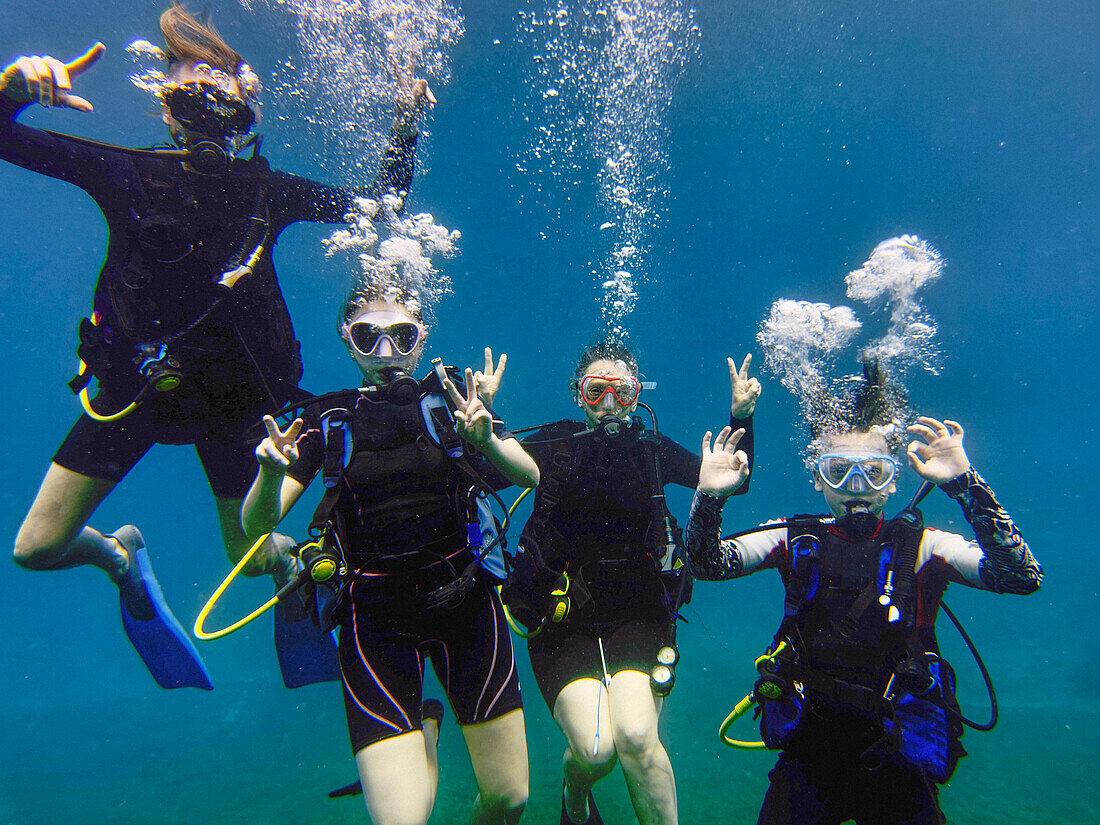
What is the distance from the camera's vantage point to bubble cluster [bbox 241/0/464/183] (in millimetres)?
7738

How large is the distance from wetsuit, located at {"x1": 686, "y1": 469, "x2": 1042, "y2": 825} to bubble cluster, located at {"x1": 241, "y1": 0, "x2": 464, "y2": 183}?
6.34m

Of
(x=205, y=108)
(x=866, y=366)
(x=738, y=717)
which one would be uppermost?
(x=866, y=366)

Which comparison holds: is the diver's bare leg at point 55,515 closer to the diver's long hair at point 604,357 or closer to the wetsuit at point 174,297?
the wetsuit at point 174,297

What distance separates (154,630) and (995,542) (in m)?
6.39

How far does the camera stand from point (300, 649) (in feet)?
15.1

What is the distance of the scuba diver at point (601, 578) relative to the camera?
10.8 ft

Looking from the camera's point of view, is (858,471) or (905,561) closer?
(905,561)

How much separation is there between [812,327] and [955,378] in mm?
48002

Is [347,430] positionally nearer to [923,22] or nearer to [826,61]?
[826,61]

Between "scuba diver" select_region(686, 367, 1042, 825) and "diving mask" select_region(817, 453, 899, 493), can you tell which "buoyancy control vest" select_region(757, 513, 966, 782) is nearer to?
"scuba diver" select_region(686, 367, 1042, 825)

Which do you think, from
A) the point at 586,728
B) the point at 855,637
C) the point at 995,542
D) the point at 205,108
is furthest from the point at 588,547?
the point at 205,108

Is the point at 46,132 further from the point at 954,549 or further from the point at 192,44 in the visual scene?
the point at 954,549

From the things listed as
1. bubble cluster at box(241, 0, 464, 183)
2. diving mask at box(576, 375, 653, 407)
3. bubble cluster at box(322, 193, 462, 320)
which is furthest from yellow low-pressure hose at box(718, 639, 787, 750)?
bubble cluster at box(241, 0, 464, 183)

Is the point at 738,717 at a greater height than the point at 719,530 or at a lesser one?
lesser
